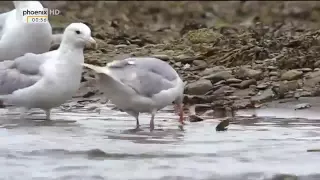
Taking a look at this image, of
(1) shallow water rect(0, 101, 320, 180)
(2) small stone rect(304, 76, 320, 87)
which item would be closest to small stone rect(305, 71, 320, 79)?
(2) small stone rect(304, 76, 320, 87)

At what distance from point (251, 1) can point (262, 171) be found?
64.1 feet

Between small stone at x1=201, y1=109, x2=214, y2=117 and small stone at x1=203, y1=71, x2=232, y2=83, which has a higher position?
small stone at x1=203, y1=71, x2=232, y2=83

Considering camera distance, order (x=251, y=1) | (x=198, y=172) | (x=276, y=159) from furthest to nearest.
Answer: (x=251, y=1)
(x=276, y=159)
(x=198, y=172)

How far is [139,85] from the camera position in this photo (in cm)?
743

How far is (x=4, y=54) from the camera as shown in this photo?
955cm

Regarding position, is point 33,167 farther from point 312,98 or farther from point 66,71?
point 312,98

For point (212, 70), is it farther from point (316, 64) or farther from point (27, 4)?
point (27, 4)

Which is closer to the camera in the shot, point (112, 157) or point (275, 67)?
point (112, 157)

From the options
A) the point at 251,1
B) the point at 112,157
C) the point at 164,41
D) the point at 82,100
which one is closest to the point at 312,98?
the point at 82,100

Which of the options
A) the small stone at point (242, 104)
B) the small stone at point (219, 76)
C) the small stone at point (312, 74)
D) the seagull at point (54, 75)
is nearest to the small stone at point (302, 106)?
the small stone at point (242, 104)

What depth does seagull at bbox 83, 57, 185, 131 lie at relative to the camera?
23.7 ft

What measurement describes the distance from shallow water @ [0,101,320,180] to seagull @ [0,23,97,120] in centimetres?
22

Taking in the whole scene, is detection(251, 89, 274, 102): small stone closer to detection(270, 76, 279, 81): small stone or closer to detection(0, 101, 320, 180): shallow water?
detection(270, 76, 279, 81): small stone

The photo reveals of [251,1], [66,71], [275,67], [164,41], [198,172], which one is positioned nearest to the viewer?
[198,172]
